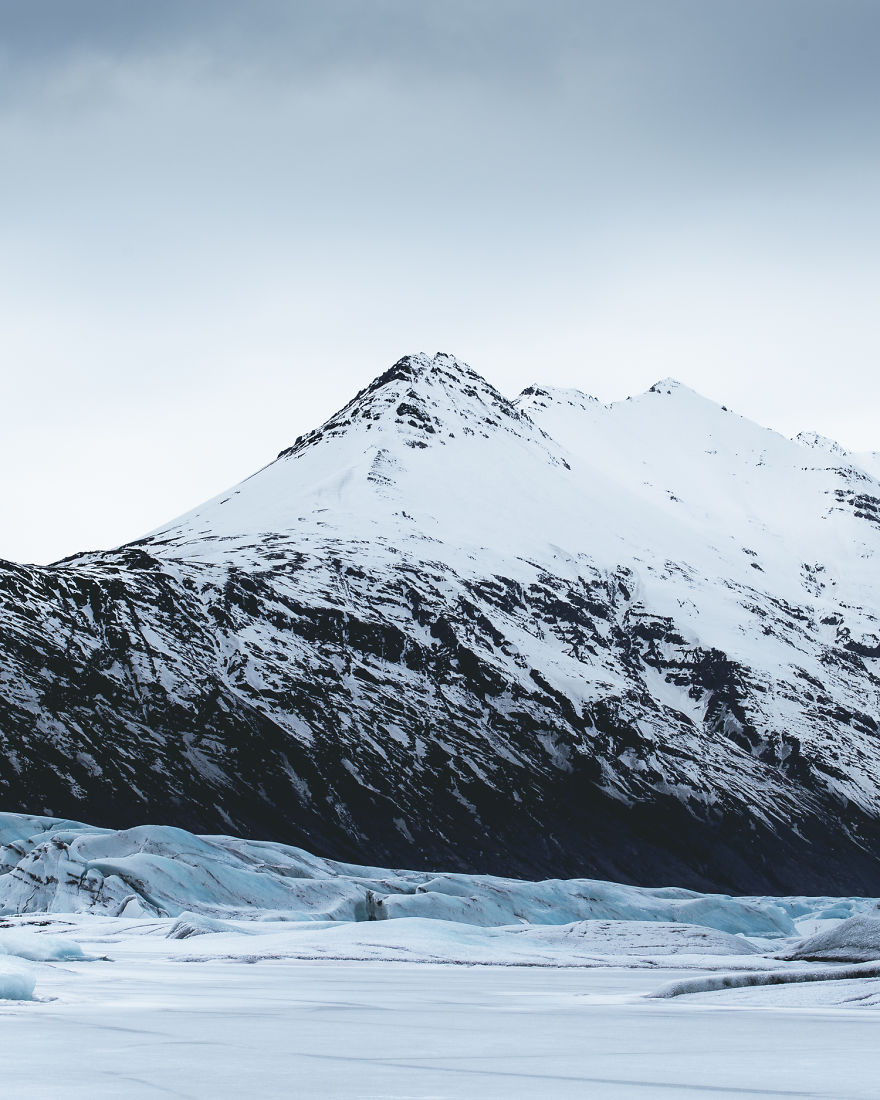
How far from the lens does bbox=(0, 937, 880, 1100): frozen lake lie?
7.75m

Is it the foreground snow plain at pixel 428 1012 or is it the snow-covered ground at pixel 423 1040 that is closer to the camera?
the snow-covered ground at pixel 423 1040

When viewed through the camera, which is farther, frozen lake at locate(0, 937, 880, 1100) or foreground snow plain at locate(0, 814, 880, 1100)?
foreground snow plain at locate(0, 814, 880, 1100)

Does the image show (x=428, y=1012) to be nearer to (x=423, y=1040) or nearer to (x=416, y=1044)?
(x=423, y=1040)

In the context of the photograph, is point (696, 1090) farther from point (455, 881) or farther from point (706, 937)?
point (455, 881)

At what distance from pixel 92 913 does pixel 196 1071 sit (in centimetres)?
5007

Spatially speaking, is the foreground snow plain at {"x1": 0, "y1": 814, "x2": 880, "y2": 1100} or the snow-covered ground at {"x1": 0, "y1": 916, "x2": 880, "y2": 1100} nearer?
the snow-covered ground at {"x1": 0, "y1": 916, "x2": 880, "y2": 1100}

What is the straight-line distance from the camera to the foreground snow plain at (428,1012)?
8.07 meters

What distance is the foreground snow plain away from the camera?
26.5 ft

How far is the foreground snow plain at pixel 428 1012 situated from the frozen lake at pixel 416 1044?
3 centimetres

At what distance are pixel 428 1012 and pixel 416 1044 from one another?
4.07 m

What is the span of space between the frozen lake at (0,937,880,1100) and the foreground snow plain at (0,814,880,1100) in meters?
0.03

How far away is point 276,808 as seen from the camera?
163 m

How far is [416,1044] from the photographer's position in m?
10.5

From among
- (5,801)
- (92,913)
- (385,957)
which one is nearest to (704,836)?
(5,801)
